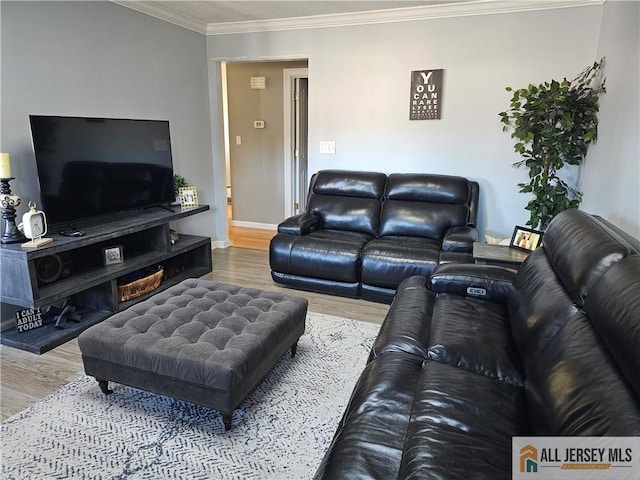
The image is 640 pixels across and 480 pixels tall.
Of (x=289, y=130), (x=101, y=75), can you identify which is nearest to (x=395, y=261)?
(x=101, y=75)

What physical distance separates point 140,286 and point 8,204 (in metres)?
1.08

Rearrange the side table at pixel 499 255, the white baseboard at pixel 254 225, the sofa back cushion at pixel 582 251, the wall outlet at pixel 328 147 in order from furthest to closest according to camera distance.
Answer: the white baseboard at pixel 254 225
the wall outlet at pixel 328 147
the side table at pixel 499 255
the sofa back cushion at pixel 582 251

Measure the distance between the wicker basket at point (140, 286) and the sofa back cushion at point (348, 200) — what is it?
1.54 metres

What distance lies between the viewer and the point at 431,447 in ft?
3.84

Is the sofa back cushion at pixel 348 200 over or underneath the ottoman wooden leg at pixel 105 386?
over

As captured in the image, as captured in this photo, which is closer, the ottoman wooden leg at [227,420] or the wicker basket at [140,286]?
the ottoman wooden leg at [227,420]

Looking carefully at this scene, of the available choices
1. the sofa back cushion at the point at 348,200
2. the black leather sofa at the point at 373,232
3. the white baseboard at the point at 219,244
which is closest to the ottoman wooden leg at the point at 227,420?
the black leather sofa at the point at 373,232

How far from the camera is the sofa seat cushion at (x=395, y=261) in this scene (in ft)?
10.4

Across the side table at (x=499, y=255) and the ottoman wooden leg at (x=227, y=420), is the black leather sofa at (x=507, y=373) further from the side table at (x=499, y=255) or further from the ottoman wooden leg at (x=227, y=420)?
the side table at (x=499, y=255)

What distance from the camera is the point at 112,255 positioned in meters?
3.18

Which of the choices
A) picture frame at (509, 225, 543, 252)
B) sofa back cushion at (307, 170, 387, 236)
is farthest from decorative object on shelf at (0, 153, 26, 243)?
picture frame at (509, 225, 543, 252)

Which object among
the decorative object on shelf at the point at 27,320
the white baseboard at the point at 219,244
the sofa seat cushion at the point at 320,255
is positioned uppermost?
the sofa seat cushion at the point at 320,255

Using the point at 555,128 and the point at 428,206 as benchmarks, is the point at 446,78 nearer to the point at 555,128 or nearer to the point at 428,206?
the point at 555,128

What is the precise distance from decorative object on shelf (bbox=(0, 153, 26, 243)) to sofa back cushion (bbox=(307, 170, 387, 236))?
2356 mm
